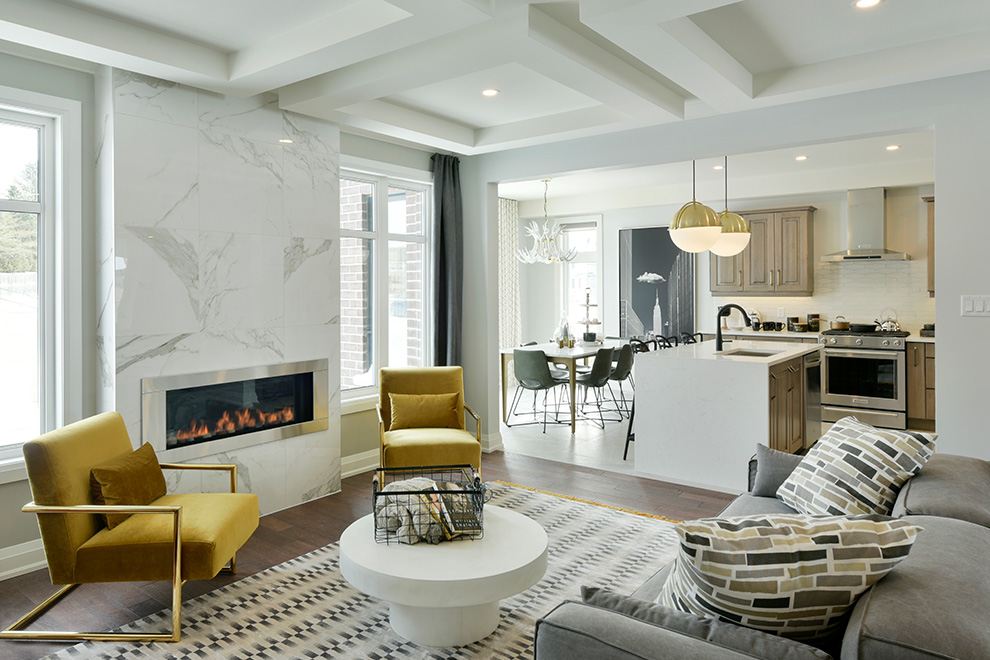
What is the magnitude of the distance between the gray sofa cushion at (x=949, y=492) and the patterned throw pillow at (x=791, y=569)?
0.79 metres

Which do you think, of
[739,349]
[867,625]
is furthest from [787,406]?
[867,625]

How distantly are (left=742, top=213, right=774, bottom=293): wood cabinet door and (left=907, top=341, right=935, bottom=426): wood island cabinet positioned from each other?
1.60 meters

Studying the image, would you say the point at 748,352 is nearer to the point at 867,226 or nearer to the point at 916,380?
the point at 916,380

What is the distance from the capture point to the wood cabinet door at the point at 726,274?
7.66 m

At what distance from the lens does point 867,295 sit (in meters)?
7.13

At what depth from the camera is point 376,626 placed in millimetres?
2701

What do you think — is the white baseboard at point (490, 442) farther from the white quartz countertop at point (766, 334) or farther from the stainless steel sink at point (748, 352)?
the white quartz countertop at point (766, 334)

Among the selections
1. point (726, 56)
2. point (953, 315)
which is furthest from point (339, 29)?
point (953, 315)

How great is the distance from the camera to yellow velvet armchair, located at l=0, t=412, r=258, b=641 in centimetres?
256

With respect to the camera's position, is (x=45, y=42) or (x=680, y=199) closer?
(x=45, y=42)

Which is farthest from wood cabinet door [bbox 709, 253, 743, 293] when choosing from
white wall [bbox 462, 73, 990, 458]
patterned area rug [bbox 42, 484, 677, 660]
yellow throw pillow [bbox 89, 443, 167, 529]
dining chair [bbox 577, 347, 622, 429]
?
yellow throw pillow [bbox 89, 443, 167, 529]

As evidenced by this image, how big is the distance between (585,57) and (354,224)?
2589 millimetres

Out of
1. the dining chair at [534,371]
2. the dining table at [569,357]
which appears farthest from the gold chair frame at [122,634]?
the dining table at [569,357]

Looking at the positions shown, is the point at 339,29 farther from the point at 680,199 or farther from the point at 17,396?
the point at 680,199
